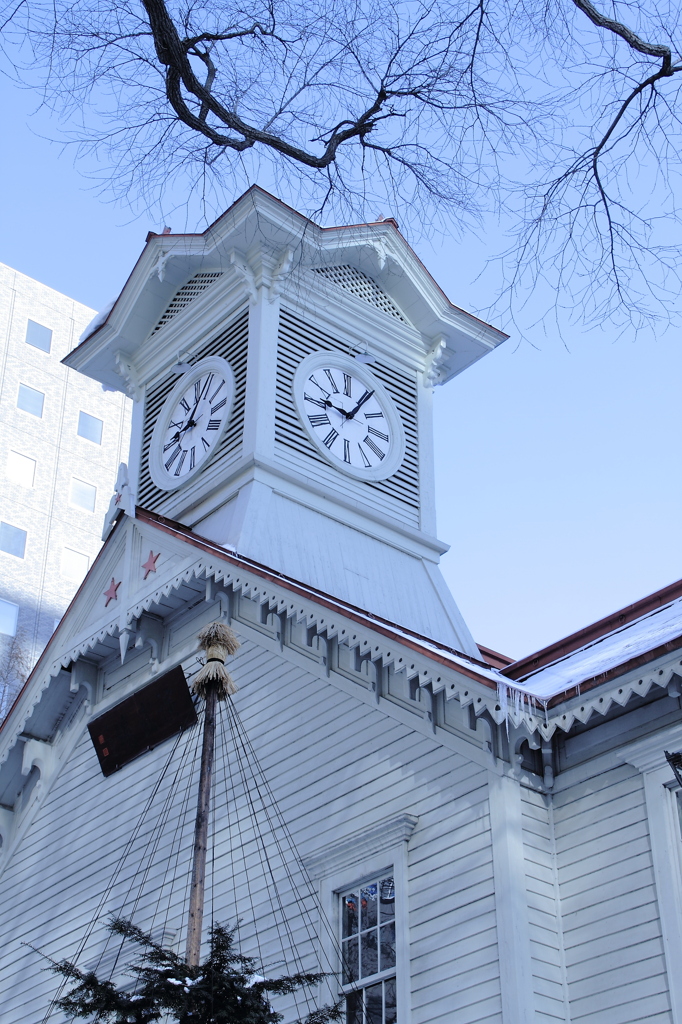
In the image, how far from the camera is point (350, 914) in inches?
479

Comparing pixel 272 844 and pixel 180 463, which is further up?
pixel 180 463

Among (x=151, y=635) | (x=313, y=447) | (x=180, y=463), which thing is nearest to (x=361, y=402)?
(x=313, y=447)

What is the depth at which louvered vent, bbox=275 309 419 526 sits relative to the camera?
1898 cm

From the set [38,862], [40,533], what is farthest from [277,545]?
[40,533]

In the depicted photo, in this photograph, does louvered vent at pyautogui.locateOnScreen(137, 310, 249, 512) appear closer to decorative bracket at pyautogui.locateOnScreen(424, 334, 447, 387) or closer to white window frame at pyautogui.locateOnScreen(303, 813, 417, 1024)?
decorative bracket at pyautogui.locateOnScreen(424, 334, 447, 387)

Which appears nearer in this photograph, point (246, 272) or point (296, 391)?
point (296, 391)

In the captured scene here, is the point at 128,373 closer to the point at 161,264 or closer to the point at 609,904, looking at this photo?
the point at 161,264

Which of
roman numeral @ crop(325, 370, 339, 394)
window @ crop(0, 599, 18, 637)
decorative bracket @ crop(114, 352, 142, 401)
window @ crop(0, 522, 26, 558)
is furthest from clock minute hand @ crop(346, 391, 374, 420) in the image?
window @ crop(0, 522, 26, 558)

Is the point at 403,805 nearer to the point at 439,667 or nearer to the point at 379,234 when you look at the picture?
the point at 439,667

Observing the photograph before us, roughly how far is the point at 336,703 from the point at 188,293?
10.2m

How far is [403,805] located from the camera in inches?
479

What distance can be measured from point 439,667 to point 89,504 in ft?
158

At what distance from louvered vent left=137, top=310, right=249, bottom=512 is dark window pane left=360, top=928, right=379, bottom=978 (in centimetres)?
825

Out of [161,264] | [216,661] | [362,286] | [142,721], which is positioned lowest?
[216,661]
